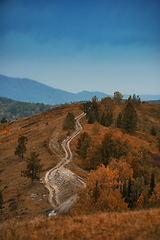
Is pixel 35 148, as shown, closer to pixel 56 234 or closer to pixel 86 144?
pixel 86 144

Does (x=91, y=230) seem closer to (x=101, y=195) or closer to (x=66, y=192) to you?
(x=101, y=195)

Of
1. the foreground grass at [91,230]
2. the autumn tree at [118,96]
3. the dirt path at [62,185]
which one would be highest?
the autumn tree at [118,96]

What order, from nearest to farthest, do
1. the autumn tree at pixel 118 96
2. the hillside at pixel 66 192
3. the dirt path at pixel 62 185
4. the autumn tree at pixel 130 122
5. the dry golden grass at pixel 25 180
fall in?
the hillside at pixel 66 192 → the dry golden grass at pixel 25 180 → the dirt path at pixel 62 185 → the autumn tree at pixel 130 122 → the autumn tree at pixel 118 96

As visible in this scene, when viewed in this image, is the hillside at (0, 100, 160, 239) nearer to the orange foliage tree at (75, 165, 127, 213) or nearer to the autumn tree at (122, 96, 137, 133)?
the orange foliage tree at (75, 165, 127, 213)

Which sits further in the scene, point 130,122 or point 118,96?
point 118,96

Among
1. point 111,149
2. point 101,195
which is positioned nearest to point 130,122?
point 111,149

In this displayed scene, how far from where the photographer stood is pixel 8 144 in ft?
258

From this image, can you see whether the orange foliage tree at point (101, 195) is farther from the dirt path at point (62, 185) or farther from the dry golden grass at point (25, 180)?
the dry golden grass at point (25, 180)

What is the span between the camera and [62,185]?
39031mm

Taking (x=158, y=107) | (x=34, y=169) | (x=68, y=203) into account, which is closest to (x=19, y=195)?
(x=34, y=169)

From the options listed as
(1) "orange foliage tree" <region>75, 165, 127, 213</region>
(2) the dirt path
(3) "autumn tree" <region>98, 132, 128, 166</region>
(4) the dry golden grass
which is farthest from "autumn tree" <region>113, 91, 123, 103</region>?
(1) "orange foliage tree" <region>75, 165, 127, 213</region>

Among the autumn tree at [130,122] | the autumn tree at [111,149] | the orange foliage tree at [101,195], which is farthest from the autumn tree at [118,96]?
the orange foliage tree at [101,195]

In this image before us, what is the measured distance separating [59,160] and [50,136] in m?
25.2

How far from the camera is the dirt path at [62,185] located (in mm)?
30025
